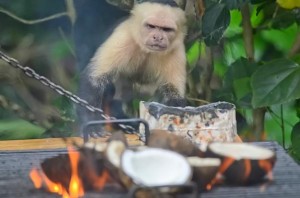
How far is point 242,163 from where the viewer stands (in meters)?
1.34

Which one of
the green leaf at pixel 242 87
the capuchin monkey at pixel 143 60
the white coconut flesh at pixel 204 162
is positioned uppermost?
the capuchin monkey at pixel 143 60

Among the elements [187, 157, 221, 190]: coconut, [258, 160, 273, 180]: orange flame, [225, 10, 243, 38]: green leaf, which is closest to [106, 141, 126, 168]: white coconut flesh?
[187, 157, 221, 190]: coconut

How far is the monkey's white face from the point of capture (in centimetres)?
249

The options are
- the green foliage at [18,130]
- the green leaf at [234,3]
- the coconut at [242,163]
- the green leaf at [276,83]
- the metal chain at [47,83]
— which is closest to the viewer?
the coconut at [242,163]

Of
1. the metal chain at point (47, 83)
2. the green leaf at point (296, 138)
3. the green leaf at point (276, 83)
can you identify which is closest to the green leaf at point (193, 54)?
the green leaf at point (296, 138)

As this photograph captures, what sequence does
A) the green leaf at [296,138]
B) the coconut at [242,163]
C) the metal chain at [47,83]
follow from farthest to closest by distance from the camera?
the green leaf at [296,138], the metal chain at [47,83], the coconut at [242,163]

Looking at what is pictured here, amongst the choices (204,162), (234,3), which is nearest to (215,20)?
(234,3)

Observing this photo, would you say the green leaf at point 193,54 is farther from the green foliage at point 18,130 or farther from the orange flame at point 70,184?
the orange flame at point 70,184

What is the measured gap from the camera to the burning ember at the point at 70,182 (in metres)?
1.32

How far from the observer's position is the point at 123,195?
4.21ft

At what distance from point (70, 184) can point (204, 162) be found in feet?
0.79

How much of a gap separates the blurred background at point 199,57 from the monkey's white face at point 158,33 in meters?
0.11

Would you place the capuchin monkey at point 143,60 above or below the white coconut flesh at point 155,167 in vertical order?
above

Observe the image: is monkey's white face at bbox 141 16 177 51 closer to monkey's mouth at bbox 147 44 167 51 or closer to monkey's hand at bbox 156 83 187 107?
monkey's mouth at bbox 147 44 167 51
